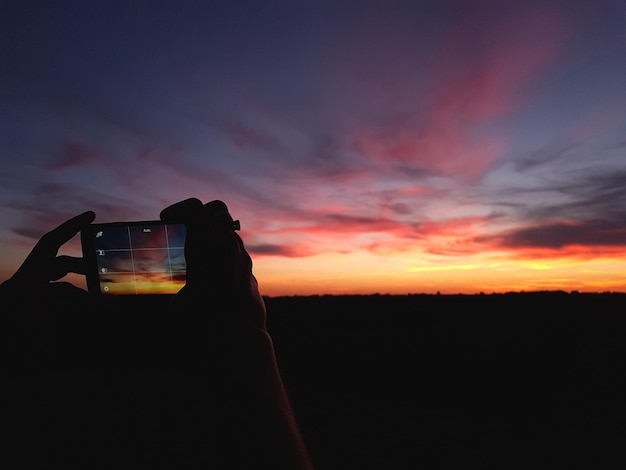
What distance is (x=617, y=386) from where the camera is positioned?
9.66 m

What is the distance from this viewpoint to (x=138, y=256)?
2191 millimetres

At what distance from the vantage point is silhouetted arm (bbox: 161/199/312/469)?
958mm

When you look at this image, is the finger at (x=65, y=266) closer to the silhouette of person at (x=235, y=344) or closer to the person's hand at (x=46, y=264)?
the person's hand at (x=46, y=264)

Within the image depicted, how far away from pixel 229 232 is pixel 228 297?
0.69ft

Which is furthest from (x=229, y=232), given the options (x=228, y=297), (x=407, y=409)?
(x=407, y=409)

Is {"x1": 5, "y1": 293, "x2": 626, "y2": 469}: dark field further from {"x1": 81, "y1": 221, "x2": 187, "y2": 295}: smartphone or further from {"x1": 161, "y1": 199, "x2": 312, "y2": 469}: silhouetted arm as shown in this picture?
{"x1": 81, "y1": 221, "x2": 187, "y2": 295}: smartphone

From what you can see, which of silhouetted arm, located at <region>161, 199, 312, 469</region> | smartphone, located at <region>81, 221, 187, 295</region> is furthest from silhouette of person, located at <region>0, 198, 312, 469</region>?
smartphone, located at <region>81, 221, 187, 295</region>

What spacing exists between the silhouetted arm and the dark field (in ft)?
0.25

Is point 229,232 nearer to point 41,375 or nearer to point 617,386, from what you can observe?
point 41,375

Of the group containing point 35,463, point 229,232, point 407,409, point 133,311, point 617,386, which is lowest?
point 617,386

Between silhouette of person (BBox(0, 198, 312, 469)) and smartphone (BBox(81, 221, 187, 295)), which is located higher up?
smartphone (BBox(81, 221, 187, 295))

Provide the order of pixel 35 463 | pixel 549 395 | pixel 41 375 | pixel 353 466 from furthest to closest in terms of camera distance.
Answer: pixel 549 395
pixel 353 466
pixel 41 375
pixel 35 463

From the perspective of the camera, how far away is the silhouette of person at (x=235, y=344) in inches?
37.8

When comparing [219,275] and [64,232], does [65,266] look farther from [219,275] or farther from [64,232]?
[219,275]
